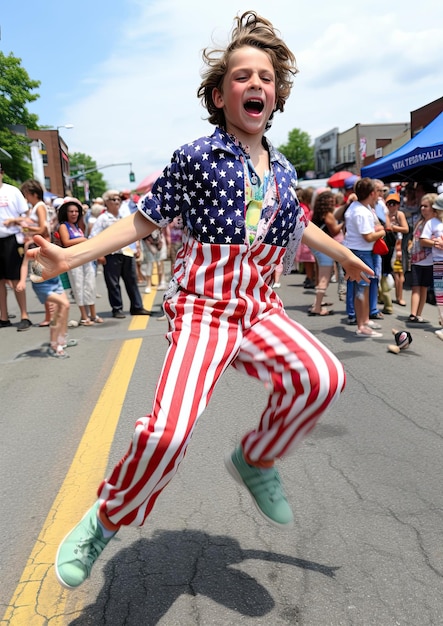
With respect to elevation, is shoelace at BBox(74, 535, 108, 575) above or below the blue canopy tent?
below

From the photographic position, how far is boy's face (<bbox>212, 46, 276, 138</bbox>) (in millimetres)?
2381

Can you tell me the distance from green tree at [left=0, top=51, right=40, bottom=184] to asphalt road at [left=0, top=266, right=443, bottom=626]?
3889 cm

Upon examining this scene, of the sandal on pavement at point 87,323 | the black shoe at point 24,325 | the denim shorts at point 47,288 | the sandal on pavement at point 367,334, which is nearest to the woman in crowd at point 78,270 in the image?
the sandal on pavement at point 87,323

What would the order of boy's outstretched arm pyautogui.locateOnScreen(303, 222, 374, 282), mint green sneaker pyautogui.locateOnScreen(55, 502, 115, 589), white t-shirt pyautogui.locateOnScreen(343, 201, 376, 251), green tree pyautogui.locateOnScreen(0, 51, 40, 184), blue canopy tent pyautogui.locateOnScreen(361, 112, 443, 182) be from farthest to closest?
green tree pyautogui.locateOnScreen(0, 51, 40, 184)
blue canopy tent pyautogui.locateOnScreen(361, 112, 443, 182)
white t-shirt pyautogui.locateOnScreen(343, 201, 376, 251)
boy's outstretched arm pyautogui.locateOnScreen(303, 222, 374, 282)
mint green sneaker pyautogui.locateOnScreen(55, 502, 115, 589)

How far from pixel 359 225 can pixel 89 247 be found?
562 cm

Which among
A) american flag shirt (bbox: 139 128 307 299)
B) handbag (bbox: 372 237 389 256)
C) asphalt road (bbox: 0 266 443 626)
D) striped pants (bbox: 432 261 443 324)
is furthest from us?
striped pants (bbox: 432 261 443 324)

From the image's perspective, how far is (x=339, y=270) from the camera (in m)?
11.0

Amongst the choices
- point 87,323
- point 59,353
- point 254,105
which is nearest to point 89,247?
point 254,105

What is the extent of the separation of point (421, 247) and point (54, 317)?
15.0 ft

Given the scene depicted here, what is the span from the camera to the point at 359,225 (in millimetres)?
7492

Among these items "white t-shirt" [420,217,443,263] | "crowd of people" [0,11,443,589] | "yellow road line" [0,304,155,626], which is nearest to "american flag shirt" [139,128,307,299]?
"crowd of people" [0,11,443,589]

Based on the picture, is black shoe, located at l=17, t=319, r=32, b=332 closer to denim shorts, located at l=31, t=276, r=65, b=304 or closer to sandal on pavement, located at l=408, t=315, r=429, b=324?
denim shorts, located at l=31, t=276, r=65, b=304

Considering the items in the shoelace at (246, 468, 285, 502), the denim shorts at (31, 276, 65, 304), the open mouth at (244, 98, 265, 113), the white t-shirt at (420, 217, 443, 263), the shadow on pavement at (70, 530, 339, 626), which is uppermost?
the open mouth at (244, 98, 265, 113)

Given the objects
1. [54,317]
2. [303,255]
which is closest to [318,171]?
[303,255]
